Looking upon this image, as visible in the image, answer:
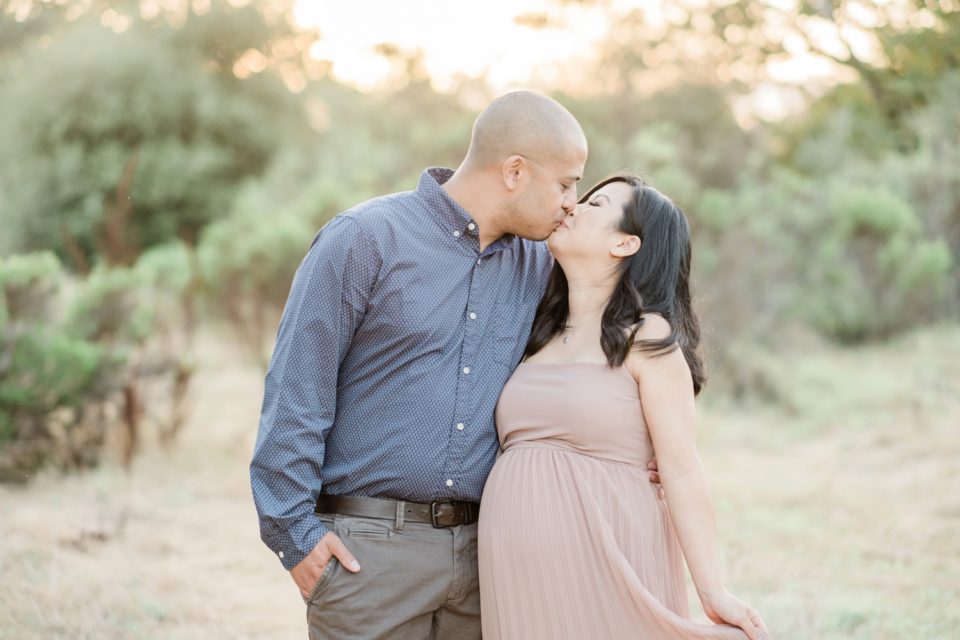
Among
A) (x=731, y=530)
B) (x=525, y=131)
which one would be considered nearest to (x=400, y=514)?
(x=525, y=131)

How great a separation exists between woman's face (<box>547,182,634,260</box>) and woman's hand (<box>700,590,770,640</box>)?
109 centimetres

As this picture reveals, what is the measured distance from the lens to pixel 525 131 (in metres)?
3.04

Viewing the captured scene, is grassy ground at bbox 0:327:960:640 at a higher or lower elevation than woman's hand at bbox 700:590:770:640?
lower

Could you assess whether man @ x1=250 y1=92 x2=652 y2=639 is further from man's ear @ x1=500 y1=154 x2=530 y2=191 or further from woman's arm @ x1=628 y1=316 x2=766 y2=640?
woman's arm @ x1=628 y1=316 x2=766 y2=640

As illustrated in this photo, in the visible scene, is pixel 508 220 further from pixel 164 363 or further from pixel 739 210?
pixel 739 210

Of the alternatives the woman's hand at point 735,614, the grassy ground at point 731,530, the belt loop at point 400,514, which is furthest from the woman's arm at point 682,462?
the grassy ground at point 731,530

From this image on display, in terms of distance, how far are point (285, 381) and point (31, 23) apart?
14.5m

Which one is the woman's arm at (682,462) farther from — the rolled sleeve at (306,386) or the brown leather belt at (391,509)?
the rolled sleeve at (306,386)

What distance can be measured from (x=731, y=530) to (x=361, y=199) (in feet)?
19.5

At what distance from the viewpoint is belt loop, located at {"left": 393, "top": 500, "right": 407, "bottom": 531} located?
2840 mm

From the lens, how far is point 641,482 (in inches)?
117

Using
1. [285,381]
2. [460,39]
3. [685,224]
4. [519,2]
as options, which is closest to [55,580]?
[285,381]

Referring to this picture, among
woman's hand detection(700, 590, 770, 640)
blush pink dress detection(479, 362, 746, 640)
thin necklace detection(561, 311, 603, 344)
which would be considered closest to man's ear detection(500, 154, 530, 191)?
thin necklace detection(561, 311, 603, 344)

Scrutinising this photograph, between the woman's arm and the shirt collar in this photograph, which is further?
the shirt collar
